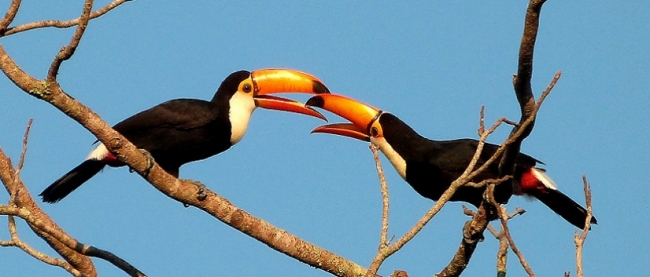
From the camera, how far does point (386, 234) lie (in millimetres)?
4938

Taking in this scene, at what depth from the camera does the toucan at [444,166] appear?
7969 millimetres

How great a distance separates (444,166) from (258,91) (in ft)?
6.71

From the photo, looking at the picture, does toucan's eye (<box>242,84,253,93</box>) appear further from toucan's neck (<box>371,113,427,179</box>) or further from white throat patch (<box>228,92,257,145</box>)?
toucan's neck (<box>371,113,427,179</box>)

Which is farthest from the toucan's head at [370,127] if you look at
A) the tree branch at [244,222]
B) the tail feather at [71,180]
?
the tail feather at [71,180]

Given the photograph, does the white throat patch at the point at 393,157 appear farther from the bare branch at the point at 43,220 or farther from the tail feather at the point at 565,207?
the bare branch at the point at 43,220

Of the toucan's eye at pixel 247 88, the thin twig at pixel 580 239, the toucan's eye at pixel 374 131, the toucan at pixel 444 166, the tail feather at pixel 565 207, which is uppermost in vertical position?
the toucan's eye at pixel 247 88

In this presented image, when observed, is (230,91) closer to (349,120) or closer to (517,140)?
(349,120)

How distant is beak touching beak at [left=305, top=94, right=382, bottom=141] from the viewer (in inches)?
363

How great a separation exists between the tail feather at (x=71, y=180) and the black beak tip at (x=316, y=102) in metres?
2.17

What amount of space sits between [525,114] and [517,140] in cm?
22

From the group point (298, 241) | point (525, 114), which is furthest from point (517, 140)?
point (298, 241)

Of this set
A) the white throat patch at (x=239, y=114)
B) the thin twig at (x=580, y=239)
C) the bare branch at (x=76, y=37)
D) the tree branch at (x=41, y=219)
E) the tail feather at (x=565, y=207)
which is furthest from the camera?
the white throat patch at (x=239, y=114)

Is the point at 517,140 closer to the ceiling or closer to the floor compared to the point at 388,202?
closer to the ceiling

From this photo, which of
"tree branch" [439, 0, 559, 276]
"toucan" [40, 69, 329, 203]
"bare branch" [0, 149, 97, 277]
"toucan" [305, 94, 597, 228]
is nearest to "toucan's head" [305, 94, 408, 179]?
"toucan" [305, 94, 597, 228]
